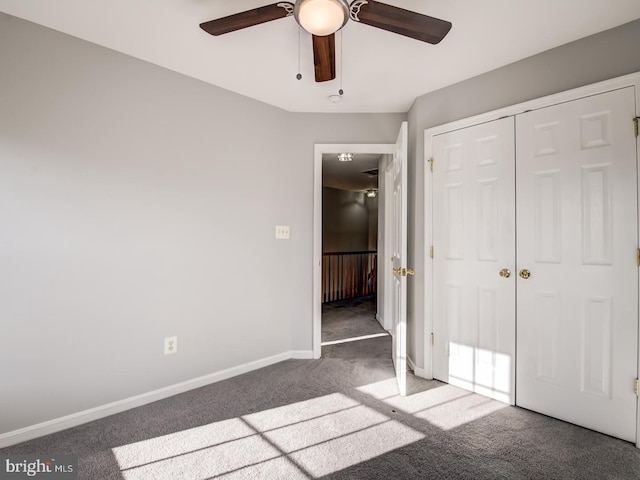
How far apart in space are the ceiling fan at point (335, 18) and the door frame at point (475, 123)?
3.67 ft

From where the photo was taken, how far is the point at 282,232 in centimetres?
326

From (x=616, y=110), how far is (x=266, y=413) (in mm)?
2840

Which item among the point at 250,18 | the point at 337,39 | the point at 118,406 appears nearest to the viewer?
the point at 250,18

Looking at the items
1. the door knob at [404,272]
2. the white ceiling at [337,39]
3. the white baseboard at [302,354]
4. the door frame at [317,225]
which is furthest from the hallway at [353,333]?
the white ceiling at [337,39]

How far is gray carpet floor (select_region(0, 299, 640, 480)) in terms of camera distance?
5.42 ft

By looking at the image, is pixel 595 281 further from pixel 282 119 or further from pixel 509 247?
pixel 282 119

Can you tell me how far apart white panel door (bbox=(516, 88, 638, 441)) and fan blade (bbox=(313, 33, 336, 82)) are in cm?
142

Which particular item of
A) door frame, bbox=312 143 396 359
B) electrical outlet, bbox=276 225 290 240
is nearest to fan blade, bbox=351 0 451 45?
door frame, bbox=312 143 396 359


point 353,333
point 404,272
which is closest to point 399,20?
point 404,272

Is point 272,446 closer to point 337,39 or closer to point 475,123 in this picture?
point 337,39

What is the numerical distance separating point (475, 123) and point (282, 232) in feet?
6.22

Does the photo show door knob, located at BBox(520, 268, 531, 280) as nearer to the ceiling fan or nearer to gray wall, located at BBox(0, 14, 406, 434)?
the ceiling fan

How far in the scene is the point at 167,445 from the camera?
6.08 ft

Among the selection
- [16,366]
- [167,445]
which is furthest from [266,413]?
[16,366]
